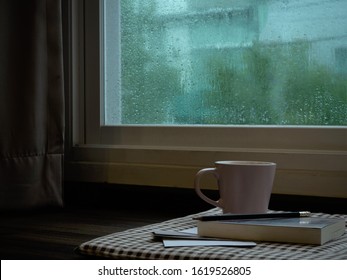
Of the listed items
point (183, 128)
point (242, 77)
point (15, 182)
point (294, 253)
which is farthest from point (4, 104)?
point (294, 253)

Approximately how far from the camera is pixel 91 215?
1449 mm

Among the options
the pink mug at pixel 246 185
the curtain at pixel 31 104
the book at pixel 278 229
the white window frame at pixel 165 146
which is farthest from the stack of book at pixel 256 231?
the curtain at pixel 31 104

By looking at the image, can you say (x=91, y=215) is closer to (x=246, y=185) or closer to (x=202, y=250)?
(x=246, y=185)

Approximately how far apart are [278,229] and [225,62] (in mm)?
680

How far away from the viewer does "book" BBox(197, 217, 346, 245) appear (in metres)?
0.93

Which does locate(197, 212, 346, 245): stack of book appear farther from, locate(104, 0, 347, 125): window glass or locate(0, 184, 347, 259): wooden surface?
locate(104, 0, 347, 125): window glass

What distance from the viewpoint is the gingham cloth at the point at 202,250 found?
2.84 feet

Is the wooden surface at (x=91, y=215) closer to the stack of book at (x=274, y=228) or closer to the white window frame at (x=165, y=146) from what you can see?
the white window frame at (x=165, y=146)

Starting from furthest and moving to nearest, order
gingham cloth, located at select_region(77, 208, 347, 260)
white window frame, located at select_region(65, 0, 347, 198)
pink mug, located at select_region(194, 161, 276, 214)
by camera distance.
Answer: white window frame, located at select_region(65, 0, 347, 198), pink mug, located at select_region(194, 161, 276, 214), gingham cloth, located at select_region(77, 208, 347, 260)

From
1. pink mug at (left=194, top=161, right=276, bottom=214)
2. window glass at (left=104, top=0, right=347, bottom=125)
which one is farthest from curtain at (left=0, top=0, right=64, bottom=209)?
pink mug at (left=194, top=161, right=276, bottom=214)

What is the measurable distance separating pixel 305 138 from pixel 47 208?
0.60 metres

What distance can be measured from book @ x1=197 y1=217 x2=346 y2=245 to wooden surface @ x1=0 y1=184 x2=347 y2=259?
20 centimetres

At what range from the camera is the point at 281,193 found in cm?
146

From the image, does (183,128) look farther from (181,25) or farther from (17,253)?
(17,253)
